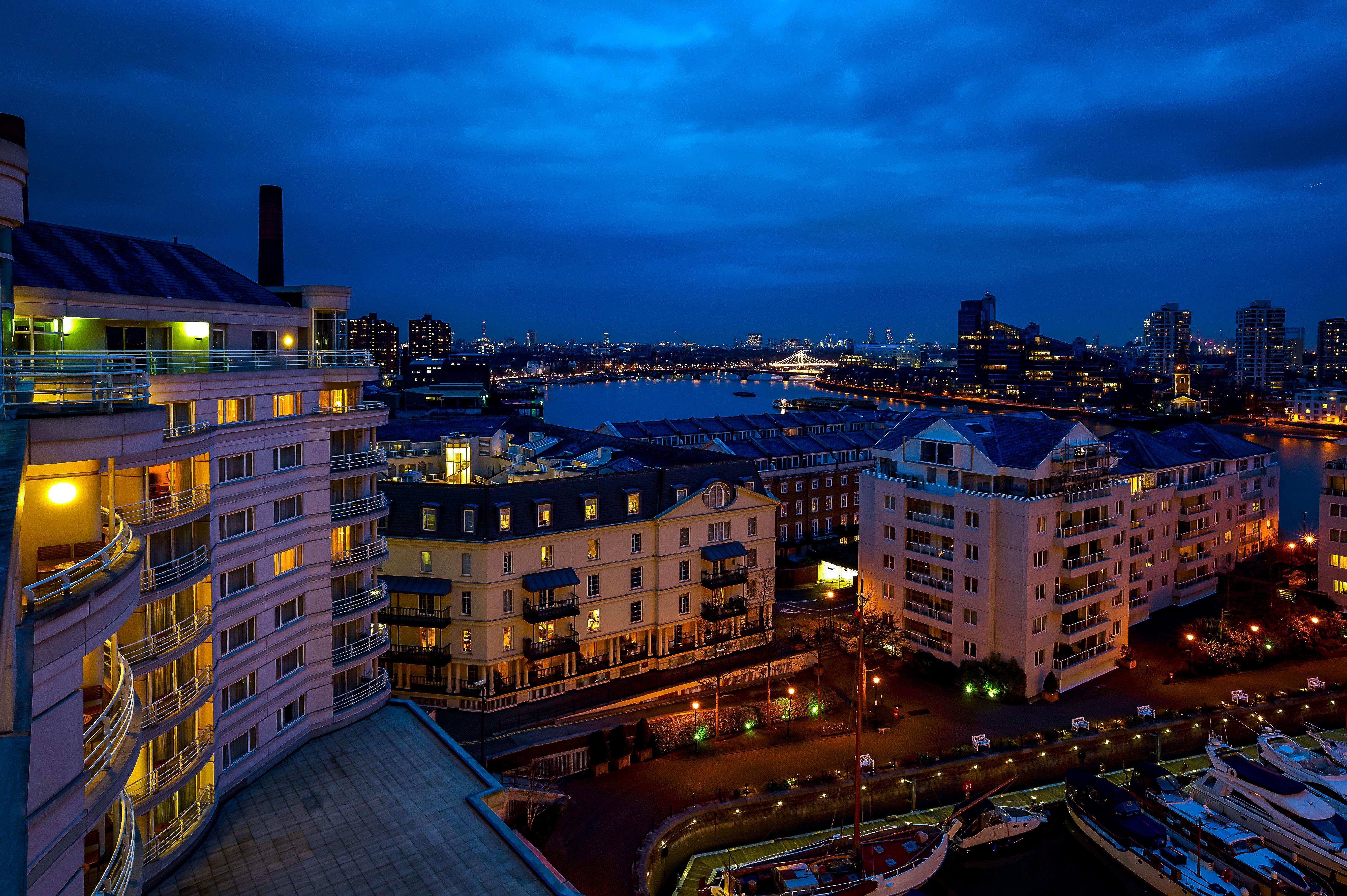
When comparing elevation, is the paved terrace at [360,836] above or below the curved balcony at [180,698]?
below

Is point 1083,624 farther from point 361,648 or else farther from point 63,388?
point 63,388

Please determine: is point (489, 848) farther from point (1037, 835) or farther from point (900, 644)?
point (900, 644)

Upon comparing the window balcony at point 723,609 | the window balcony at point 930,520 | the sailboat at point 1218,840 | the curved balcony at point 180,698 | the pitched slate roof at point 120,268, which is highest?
the pitched slate roof at point 120,268

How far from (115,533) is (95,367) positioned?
6.02 ft

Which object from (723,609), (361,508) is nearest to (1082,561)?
(723,609)

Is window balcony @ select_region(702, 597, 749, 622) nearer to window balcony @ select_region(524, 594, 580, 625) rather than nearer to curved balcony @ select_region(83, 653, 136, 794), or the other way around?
window balcony @ select_region(524, 594, 580, 625)

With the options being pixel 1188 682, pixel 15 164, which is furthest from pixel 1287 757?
pixel 15 164

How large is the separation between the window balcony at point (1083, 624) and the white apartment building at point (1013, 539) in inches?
2.1

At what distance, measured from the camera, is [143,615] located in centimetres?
1259

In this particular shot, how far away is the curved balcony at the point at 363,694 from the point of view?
18.8 m

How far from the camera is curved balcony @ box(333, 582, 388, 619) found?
18906 millimetres

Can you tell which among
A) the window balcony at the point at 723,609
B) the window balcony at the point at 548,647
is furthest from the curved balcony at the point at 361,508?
the window balcony at the point at 723,609

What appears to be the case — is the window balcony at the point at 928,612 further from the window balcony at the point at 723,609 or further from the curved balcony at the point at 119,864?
the curved balcony at the point at 119,864

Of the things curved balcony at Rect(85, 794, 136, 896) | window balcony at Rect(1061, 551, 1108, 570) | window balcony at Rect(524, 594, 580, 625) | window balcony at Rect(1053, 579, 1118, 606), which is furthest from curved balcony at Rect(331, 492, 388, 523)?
window balcony at Rect(1061, 551, 1108, 570)
